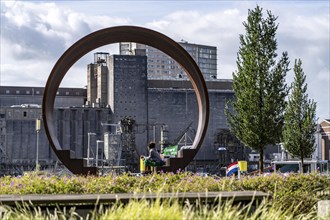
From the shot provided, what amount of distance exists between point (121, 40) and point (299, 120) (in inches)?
742

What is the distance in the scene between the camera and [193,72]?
2227 centimetres

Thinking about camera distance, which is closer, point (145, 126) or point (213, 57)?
point (145, 126)

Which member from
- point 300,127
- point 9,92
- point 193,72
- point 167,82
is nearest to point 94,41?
point 193,72

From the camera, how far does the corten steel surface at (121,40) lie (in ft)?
68.3

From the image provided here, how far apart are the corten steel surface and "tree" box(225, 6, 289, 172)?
5.06 metres

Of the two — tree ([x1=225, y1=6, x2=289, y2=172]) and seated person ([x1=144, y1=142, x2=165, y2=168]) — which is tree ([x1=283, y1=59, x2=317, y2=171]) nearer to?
tree ([x1=225, y1=6, x2=289, y2=172])

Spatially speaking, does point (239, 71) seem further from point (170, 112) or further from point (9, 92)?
point (9, 92)

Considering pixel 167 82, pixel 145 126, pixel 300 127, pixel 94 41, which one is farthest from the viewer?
pixel 167 82

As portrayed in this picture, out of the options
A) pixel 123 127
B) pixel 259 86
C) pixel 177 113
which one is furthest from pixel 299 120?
pixel 177 113

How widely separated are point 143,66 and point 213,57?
96023 mm

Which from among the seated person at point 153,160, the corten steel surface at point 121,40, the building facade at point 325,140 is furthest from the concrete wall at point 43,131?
the seated person at point 153,160

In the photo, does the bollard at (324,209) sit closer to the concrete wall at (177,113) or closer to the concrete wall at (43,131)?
the concrete wall at (177,113)

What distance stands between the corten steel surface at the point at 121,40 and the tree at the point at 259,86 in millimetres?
5063

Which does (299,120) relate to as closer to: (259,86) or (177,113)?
(259,86)
